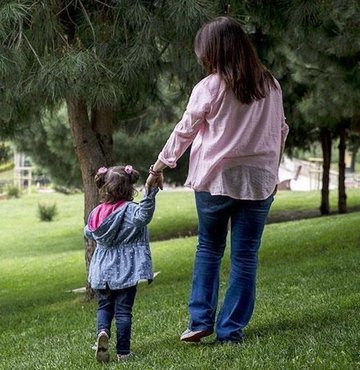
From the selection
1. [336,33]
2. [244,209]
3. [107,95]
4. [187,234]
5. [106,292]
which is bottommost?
[187,234]

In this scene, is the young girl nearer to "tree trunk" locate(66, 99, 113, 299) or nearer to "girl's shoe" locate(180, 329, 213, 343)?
"girl's shoe" locate(180, 329, 213, 343)

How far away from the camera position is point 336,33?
876cm

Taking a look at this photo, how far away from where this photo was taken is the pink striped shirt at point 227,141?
12.5 ft

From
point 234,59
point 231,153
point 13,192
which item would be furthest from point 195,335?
point 13,192

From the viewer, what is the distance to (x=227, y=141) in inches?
150

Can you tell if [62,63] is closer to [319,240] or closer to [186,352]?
[186,352]

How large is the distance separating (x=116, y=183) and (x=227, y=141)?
0.63 metres

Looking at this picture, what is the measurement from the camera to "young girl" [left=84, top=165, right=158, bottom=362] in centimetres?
398

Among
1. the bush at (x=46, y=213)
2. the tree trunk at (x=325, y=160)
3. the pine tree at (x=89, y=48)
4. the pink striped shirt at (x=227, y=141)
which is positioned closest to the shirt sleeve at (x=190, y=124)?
the pink striped shirt at (x=227, y=141)

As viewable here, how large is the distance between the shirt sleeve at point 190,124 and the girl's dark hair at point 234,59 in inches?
4.5

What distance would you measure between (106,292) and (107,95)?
225 cm

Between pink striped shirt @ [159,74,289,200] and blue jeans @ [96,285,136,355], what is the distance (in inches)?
27.0

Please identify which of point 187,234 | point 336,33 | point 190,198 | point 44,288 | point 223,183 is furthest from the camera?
point 190,198

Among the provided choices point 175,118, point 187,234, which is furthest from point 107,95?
point 187,234
